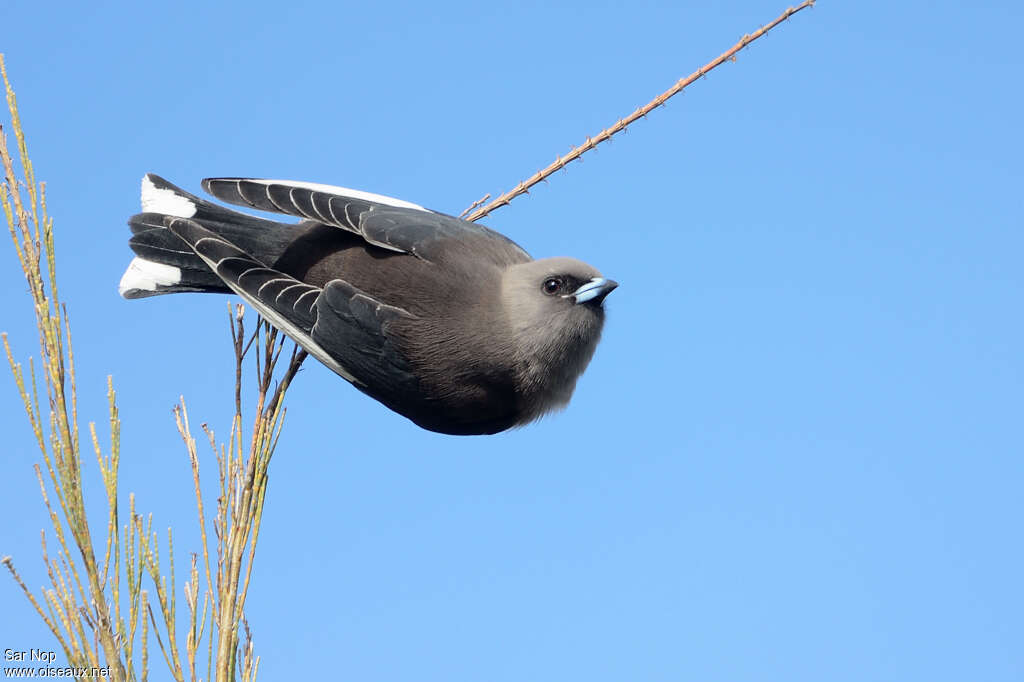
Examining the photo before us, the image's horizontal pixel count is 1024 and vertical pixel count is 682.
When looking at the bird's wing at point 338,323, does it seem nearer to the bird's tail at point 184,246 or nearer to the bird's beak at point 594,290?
the bird's tail at point 184,246

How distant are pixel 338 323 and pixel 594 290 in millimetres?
976

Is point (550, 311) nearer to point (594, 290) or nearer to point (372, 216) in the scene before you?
point (594, 290)

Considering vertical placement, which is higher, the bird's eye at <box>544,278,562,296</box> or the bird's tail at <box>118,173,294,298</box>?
the bird's tail at <box>118,173,294,298</box>

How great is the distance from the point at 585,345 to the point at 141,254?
1931mm

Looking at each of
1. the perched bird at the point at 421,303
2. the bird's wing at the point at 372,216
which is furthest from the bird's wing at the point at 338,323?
the bird's wing at the point at 372,216

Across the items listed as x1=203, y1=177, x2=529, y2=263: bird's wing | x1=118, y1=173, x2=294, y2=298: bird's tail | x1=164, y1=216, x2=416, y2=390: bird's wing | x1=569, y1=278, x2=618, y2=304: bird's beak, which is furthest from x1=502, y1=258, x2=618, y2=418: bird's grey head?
x1=118, y1=173, x2=294, y2=298: bird's tail

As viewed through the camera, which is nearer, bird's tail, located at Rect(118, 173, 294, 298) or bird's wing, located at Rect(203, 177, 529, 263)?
bird's wing, located at Rect(203, 177, 529, 263)

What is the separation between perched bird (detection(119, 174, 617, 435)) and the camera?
348 cm

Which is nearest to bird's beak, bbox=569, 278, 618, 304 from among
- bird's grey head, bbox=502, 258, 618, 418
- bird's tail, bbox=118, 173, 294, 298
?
bird's grey head, bbox=502, 258, 618, 418

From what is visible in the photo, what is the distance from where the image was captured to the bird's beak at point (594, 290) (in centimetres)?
340

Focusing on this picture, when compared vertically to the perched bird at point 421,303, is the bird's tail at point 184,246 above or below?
above

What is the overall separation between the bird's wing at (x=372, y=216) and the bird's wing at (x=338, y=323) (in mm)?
246

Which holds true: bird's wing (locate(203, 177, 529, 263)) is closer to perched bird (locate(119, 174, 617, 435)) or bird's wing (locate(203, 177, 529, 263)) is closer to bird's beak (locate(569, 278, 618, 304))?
perched bird (locate(119, 174, 617, 435))

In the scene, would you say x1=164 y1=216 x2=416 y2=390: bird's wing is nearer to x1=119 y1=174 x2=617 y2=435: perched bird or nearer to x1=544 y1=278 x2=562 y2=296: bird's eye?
x1=119 y1=174 x2=617 y2=435: perched bird
